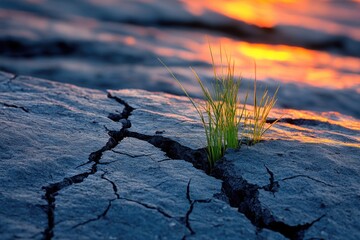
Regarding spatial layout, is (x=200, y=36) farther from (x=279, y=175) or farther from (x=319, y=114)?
(x=279, y=175)

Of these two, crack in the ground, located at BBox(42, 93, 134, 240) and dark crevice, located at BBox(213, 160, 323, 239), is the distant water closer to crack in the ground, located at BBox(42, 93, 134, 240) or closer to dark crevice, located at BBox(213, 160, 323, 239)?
crack in the ground, located at BBox(42, 93, 134, 240)

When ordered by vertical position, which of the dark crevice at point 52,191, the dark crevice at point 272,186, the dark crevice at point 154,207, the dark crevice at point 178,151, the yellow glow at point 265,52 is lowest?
the dark crevice at point 52,191

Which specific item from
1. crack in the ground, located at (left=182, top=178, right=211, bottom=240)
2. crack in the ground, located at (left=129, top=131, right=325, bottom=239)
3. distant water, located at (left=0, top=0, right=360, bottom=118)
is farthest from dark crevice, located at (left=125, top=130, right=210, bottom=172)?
distant water, located at (left=0, top=0, right=360, bottom=118)

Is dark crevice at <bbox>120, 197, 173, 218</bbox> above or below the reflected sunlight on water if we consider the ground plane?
below

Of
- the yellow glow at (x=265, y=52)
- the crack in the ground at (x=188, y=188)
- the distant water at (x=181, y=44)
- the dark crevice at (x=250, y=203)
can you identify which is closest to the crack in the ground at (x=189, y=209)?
the crack in the ground at (x=188, y=188)

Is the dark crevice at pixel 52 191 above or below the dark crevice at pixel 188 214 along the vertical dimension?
below

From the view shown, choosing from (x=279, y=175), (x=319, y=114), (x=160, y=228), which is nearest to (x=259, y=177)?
(x=279, y=175)

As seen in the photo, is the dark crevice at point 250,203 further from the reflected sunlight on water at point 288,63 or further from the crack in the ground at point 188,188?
the reflected sunlight on water at point 288,63
